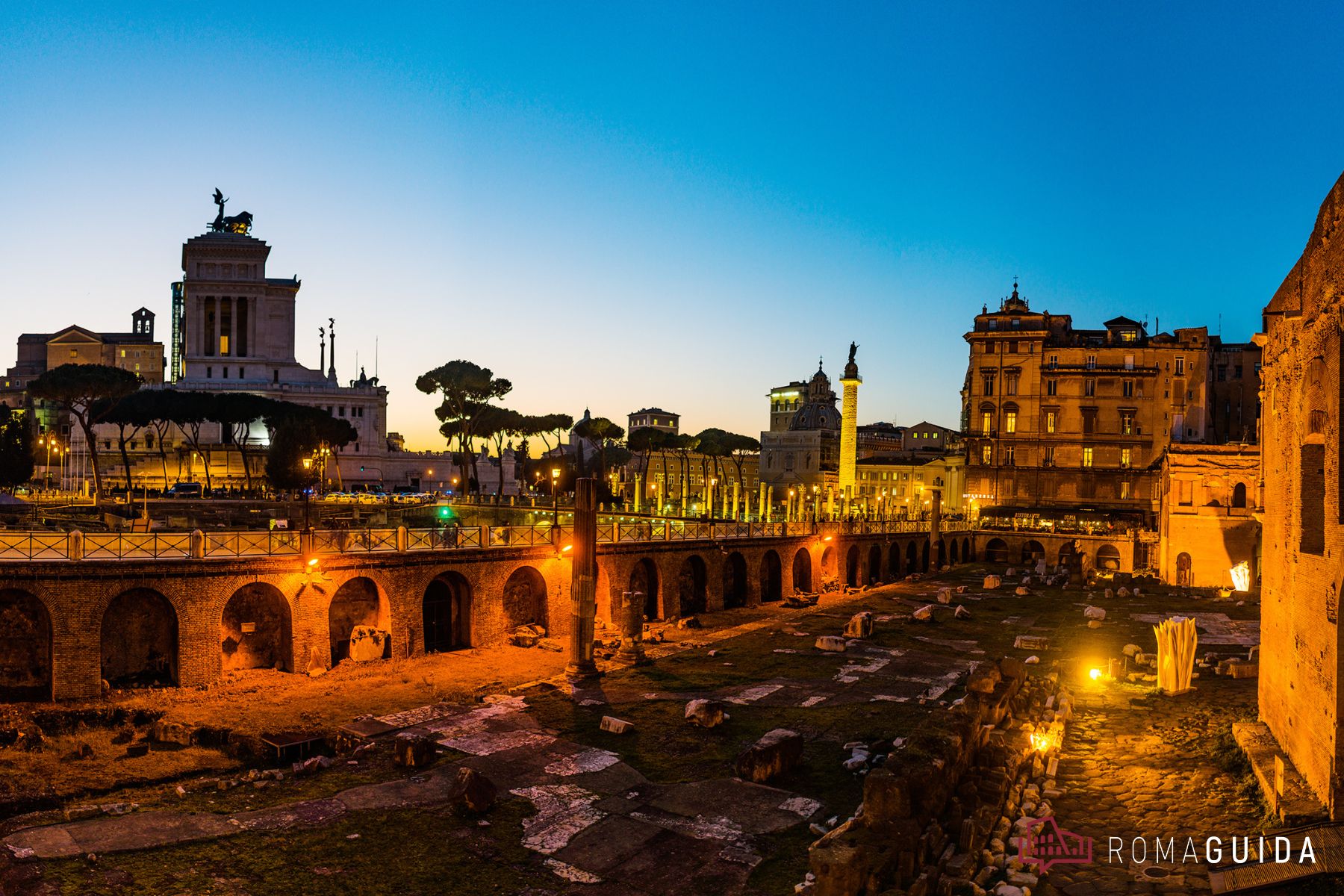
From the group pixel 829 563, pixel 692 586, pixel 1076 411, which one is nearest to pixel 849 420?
pixel 1076 411

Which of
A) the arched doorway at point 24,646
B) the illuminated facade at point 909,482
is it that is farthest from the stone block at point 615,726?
the illuminated facade at point 909,482

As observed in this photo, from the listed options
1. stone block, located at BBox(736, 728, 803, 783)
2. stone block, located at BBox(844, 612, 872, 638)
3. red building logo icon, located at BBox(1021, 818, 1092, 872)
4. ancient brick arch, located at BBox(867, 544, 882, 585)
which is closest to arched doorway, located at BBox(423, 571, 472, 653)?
stone block, located at BBox(844, 612, 872, 638)

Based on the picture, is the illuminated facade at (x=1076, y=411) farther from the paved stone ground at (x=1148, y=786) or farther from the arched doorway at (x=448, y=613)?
the arched doorway at (x=448, y=613)

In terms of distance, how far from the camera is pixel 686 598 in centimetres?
4175

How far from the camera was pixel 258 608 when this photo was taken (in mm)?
26562

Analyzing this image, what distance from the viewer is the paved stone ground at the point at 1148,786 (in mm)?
12750

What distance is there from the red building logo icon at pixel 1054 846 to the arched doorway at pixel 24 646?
23.4 metres

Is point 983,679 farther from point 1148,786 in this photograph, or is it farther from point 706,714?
point 706,714

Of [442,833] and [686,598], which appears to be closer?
[442,833]

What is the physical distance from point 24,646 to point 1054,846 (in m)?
24.8

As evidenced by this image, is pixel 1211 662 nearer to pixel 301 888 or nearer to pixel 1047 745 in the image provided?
pixel 1047 745

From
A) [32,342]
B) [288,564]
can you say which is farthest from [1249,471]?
[32,342]

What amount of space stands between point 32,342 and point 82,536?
131567 millimetres

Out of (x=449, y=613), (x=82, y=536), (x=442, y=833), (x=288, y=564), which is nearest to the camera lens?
(x=442, y=833)
